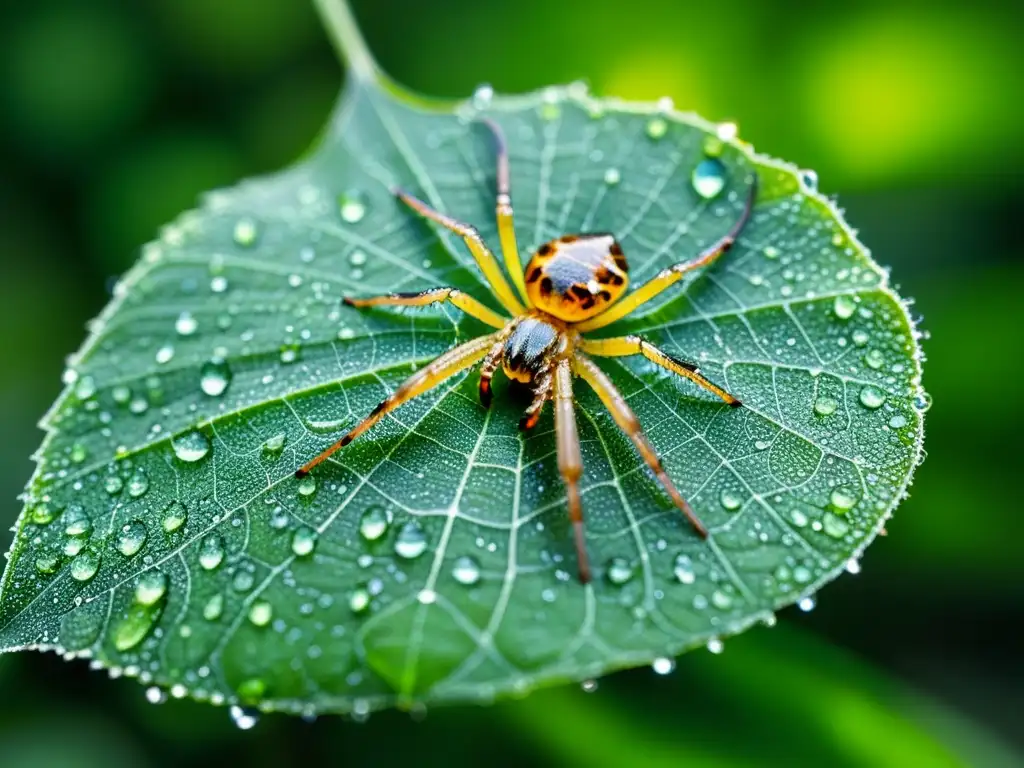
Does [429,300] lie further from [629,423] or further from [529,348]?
[629,423]

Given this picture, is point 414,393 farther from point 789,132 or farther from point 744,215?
point 789,132

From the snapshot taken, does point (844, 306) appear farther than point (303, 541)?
Yes

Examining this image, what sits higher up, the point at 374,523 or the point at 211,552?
the point at 374,523

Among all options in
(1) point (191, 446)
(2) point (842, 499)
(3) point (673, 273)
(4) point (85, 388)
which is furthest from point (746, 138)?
(4) point (85, 388)

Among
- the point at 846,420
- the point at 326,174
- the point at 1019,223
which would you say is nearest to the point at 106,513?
the point at 326,174

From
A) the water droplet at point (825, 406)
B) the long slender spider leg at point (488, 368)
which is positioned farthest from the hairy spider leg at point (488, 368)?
the water droplet at point (825, 406)

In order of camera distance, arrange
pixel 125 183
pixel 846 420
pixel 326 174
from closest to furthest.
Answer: pixel 846 420 < pixel 326 174 < pixel 125 183
